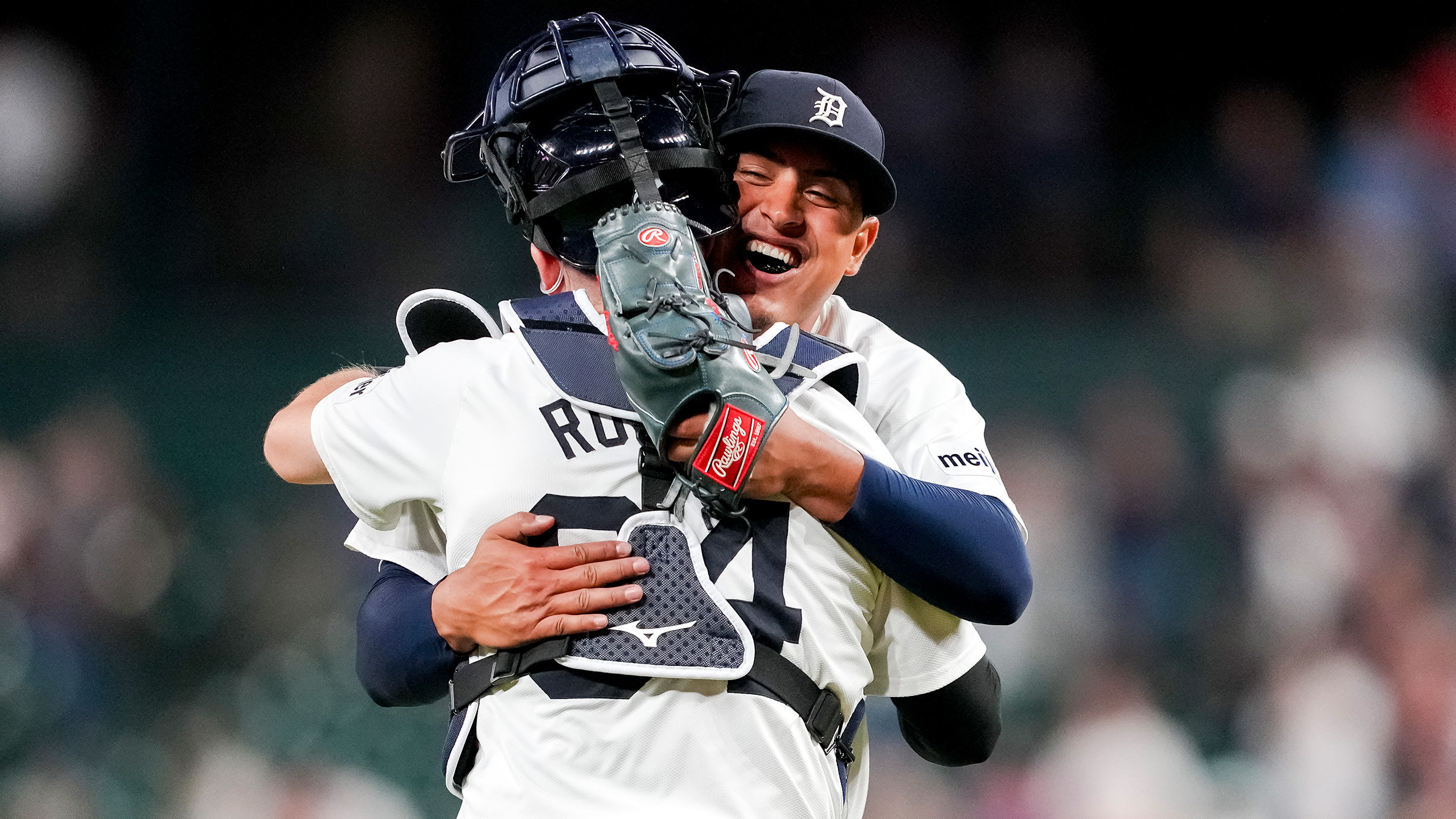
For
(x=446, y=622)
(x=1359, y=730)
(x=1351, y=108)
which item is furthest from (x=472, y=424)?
(x=1351, y=108)

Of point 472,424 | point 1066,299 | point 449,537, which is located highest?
point 472,424

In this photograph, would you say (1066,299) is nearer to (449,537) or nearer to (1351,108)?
(1351,108)

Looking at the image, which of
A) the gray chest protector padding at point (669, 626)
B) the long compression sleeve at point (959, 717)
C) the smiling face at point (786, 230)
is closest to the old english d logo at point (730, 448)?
the gray chest protector padding at point (669, 626)

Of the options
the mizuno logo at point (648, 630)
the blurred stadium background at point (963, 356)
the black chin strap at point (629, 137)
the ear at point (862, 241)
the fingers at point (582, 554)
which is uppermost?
the black chin strap at point (629, 137)

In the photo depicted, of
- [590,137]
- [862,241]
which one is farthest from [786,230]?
[590,137]

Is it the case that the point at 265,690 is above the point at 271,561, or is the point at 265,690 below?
below

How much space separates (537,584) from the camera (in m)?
1.48

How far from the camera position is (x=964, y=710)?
188 centimetres

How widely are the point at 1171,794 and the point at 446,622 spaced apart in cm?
380

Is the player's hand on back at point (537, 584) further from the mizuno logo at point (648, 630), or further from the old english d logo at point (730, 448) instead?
the old english d logo at point (730, 448)

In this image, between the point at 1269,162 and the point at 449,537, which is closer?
the point at 449,537

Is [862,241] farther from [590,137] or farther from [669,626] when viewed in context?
[669,626]

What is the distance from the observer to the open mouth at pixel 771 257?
2.34m

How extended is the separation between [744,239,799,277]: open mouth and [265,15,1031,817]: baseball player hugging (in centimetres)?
46
